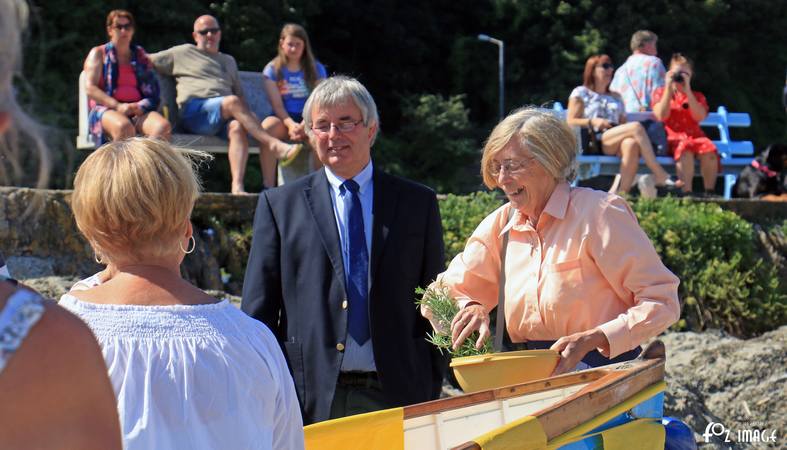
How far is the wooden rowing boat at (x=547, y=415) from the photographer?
3.07 metres

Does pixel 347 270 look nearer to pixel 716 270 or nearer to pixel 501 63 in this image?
pixel 716 270

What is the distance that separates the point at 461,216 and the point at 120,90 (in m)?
2.72

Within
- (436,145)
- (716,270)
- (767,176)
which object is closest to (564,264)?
(716,270)

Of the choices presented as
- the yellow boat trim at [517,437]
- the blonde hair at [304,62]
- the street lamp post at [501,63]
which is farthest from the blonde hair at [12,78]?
the street lamp post at [501,63]

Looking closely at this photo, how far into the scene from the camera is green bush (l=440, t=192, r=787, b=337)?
327 inches

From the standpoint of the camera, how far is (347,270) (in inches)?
165

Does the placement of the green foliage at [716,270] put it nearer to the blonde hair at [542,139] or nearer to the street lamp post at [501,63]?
the blonde hair at [542,139]

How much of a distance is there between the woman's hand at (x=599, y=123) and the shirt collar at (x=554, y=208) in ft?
25.5

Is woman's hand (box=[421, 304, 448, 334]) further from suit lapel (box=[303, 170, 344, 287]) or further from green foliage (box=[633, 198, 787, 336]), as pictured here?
green foliage (box=[633, 198, 787, 336])

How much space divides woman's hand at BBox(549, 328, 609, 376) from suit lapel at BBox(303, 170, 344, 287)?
1.02m

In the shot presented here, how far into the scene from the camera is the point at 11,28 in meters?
1.28

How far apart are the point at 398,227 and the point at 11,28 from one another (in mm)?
3033

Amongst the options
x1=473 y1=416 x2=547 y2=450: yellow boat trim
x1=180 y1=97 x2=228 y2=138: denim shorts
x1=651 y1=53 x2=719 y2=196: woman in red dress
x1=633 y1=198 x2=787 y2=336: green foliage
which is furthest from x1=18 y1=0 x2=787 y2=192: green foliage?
x1=473 y1=416 x2=547 y2=450: yellow boat trim

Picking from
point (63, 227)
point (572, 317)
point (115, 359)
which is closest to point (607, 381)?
point (572, 317)
